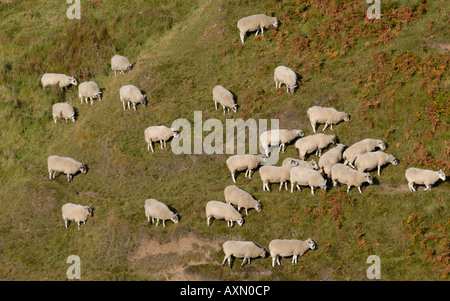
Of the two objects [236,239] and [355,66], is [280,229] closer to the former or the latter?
[236,239]

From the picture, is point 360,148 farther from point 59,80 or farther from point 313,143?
point 59,80

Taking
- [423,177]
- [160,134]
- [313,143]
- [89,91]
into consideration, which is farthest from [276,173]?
[89,91]

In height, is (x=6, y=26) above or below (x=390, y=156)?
above

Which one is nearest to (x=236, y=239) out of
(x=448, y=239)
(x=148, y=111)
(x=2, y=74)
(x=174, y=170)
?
(x=174, y=170)

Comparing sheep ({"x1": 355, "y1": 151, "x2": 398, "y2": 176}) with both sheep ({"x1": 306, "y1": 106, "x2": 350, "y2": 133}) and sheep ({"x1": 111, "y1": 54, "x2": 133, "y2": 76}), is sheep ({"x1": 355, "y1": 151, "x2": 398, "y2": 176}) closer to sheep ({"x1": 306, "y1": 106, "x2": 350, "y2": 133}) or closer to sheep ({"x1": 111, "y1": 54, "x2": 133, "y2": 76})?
sheep ({"x1": 306, "y1": 106, "x2": 350, "y2": 133})

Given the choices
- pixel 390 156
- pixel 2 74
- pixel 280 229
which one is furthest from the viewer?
pixel 2 74

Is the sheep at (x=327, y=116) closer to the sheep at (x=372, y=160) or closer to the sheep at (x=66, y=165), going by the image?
the sheep at (x=372, y=160)
